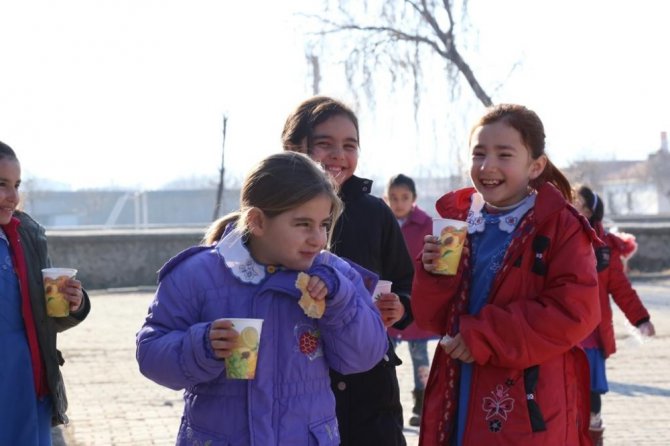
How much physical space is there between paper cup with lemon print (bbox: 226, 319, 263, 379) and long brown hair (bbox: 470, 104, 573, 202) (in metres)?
1.44

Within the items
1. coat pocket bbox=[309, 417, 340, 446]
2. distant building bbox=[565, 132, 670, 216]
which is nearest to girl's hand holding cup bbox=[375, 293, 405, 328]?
coat pocket bbox=[309, 417, 340, 446]

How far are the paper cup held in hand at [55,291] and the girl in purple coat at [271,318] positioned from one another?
162cm

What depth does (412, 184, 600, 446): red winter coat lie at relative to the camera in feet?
12.6

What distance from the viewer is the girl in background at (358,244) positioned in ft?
13.8

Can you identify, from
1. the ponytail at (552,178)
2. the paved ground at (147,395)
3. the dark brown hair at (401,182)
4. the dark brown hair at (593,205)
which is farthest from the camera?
the dark brown hair at (401,182)

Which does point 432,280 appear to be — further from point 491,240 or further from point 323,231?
point 323,231

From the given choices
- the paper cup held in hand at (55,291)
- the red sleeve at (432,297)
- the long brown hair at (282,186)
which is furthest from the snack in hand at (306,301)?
the paper cup held in hand at (55,291)

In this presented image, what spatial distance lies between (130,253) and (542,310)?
2145cm

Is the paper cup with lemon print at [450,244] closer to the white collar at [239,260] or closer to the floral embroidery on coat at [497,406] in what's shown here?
the floral embroidery on coat at [497,406]

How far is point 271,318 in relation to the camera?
344 centimetres

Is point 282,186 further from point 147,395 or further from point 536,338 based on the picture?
point 147,395

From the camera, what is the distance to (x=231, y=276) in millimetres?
3482

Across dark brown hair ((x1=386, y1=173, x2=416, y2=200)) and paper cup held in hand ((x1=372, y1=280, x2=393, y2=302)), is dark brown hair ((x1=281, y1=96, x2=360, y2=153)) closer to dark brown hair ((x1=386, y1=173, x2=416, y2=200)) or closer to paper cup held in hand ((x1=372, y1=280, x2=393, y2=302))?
paper cup held in hand ((x1=372, y1=280, x2=393, y2=302))

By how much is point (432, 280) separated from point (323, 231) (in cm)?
77
